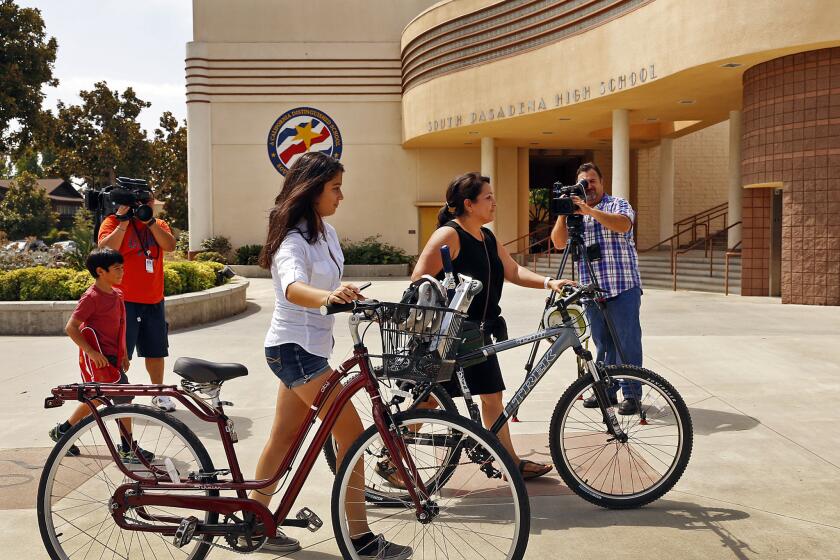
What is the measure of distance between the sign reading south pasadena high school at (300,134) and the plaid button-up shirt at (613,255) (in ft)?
77.9

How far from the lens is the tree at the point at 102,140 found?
48.3 meters

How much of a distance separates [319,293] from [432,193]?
26.6 m

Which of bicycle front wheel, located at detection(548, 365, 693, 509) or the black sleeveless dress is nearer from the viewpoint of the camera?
bicycle front wheel, located at detection(548, 365, 693, 509)

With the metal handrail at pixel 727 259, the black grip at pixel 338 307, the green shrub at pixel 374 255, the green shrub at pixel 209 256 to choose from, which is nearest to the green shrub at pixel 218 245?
the green shrub at pixel 209 256

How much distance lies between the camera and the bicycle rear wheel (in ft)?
11.6

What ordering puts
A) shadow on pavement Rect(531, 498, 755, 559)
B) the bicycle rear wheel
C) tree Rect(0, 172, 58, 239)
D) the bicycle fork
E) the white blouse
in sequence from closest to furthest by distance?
the bicycle rear wheel → the white blouse → shadow on pavement Rect(531, 498, 755, 559) → the bicycle fork → tree Rect(0, 172, 58, 239)

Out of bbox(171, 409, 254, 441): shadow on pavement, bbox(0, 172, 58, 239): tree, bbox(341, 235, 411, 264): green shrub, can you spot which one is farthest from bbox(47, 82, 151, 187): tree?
bbox(171, 409, 254, 441): shadow on pavement

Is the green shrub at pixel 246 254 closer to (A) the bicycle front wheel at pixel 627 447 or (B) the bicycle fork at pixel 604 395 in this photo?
(A) the bicycle front wheel at pixel 627 447

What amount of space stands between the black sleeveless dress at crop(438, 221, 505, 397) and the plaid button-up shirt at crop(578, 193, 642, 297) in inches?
62.8

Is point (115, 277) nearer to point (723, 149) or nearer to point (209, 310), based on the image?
point (209, 310)

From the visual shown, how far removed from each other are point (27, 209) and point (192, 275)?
50.0m

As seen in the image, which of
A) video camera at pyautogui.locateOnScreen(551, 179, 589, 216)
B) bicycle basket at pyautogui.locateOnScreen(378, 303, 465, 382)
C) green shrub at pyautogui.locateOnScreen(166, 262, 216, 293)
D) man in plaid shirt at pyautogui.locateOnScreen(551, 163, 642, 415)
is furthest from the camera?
green shrub at pyautogui.locateOnScreen(166, 262, 216, 293)

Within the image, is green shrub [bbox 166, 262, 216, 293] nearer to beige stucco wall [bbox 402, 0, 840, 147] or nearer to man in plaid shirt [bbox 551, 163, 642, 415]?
man in plaid shirt [bbox 551, 163, 642, 415]

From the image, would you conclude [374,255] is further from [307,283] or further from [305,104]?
[307,283]
